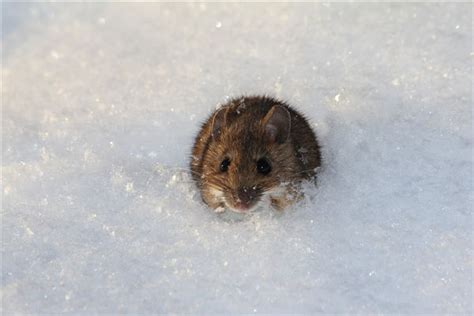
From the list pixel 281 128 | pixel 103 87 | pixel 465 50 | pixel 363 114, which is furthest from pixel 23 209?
pixel 465 50

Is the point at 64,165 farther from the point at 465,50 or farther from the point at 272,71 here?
the point at 465,50

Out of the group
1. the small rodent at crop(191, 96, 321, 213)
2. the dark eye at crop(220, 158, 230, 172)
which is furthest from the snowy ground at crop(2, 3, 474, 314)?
the dark eye at crop(220, 158, 230, 172)

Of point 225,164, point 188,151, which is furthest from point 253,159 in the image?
point 188,151

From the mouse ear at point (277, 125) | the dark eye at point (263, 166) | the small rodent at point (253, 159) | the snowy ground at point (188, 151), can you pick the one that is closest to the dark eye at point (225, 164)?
the small rodent at point (253, 159)

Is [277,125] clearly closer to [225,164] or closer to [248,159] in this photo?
[248,159]

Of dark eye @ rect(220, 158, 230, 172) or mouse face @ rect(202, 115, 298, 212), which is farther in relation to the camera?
dark eye @ rect(220, 158, 230, 172)

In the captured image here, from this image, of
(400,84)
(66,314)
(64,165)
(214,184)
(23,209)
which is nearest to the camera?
(66,314)

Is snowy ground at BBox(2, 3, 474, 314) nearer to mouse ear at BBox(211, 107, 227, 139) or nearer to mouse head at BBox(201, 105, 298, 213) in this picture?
mouse head at BBox(201, 105, 298, 213)
